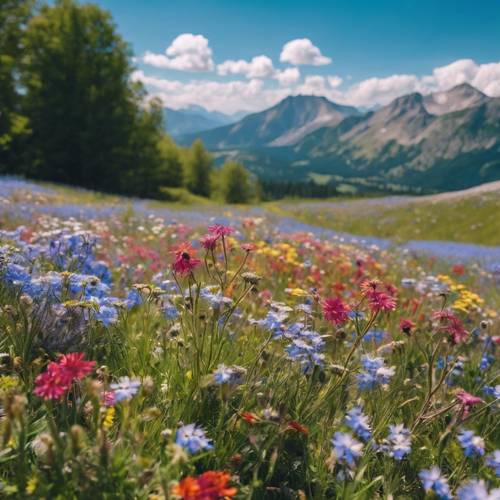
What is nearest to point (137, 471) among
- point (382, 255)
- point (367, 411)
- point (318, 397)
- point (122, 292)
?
point (318, 397)

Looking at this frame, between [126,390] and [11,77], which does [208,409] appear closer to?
[126,390]

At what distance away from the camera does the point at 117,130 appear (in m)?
34.3

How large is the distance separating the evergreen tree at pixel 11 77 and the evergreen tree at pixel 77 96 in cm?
96

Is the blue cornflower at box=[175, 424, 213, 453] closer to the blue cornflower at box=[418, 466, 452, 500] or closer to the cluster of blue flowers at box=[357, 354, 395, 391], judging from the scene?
the blue cornflower at box=[418, 466, 452, 500]

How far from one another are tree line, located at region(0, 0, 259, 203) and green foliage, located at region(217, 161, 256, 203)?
1443 inches

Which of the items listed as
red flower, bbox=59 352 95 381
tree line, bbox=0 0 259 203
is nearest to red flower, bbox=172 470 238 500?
red flower, bbox=59 352 95 381

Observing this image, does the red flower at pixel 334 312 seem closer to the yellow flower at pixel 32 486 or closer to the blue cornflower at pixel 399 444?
the blue cornflower at pixel 399 444

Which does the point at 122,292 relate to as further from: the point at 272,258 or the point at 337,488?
the point at 337,488

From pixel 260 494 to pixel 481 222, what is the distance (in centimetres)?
2739

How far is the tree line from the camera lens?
101ft

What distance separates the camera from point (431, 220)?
27.0 meters

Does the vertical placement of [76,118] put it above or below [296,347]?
above

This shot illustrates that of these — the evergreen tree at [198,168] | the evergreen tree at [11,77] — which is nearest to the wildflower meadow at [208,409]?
the evergreen tree at [11,77]

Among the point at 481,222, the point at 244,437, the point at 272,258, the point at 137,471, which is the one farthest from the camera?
the point at 481,222
